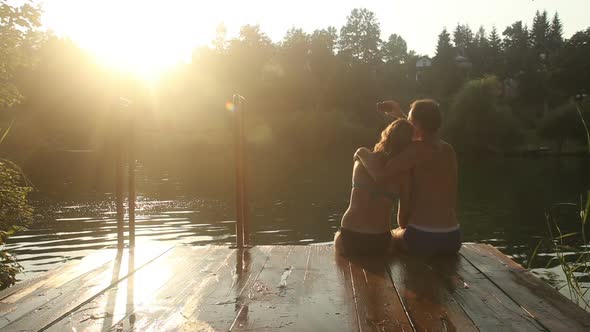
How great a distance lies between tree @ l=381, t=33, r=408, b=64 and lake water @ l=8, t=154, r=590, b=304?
195ft

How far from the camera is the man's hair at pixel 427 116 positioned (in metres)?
4.37

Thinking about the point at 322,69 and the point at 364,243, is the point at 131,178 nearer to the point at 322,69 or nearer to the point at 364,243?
the point at 364,243

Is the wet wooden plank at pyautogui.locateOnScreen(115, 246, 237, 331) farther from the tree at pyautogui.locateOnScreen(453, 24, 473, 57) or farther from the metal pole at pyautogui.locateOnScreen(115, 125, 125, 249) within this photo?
the tree at pyautogui.locateOnScreen(453, 24, 473, 57)

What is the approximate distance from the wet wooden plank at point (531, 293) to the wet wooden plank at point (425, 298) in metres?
0.38

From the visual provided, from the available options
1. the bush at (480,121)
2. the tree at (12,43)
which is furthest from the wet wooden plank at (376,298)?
the bush at (480,121)

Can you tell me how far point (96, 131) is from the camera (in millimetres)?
48781

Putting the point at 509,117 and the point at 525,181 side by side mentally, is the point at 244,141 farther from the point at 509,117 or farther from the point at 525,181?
the point at 509,117

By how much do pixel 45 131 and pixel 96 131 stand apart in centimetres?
397

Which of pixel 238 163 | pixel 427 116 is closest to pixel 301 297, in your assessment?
pixel 427 116

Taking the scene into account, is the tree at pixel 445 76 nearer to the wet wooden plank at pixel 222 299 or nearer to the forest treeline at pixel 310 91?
the forest treeline at pixel 310 91

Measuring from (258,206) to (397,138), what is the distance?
58.8 feet

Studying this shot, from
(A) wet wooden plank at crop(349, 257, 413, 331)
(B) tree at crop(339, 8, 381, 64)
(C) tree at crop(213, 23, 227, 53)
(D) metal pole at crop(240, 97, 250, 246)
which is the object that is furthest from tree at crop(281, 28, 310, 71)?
(A) wet wooden plank at crop(349, 257, 413, 331)

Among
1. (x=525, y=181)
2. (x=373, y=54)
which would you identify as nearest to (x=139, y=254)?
(x=525, y=181)

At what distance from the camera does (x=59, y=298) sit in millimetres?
3625
